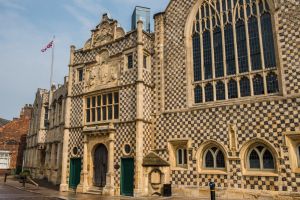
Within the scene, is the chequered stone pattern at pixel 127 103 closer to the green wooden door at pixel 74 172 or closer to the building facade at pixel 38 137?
the green wooden door at pixel 74 172

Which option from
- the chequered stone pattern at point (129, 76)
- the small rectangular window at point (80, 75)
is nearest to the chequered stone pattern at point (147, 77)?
the chequered stone pattern at point (129, 76)

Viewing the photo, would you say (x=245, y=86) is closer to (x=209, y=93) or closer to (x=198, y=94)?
(x=209, y=93)

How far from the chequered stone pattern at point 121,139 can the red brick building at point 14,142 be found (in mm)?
25403

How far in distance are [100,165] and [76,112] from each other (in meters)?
5.01

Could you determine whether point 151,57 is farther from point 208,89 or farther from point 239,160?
point 239,160

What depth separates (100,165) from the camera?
19.6 metres

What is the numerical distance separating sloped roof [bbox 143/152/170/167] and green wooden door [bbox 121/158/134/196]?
103 cm

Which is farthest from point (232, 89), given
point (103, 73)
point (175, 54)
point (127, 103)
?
point (103, 73)

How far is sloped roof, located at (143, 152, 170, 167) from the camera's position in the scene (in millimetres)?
17031

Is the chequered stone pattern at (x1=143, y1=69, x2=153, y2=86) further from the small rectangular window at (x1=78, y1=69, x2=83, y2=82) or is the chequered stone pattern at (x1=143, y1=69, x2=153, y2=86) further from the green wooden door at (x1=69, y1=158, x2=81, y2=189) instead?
the green wooden door at (x1=69, y1=158, x2=81, y2=189)

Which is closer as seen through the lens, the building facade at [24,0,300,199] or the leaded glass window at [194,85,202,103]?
the building facade at [24,0,300,199]

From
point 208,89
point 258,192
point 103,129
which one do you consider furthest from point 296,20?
point 103,129

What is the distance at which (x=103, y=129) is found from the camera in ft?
62.6

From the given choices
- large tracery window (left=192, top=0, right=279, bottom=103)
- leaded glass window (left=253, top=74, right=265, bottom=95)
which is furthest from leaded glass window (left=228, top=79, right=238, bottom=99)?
leaded glass window (left=253, top=74, right=265, bottom=95)
